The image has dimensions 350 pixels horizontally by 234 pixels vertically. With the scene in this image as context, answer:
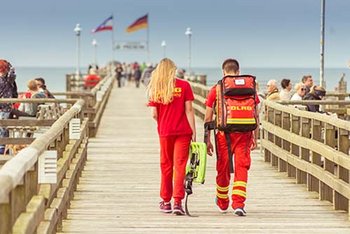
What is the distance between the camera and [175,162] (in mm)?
10328

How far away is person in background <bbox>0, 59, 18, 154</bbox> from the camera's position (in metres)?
14.7

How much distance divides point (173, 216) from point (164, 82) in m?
1.34

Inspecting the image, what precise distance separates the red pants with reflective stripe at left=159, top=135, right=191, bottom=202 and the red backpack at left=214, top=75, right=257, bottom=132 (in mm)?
413

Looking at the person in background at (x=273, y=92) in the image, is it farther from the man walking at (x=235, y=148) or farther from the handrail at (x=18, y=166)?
the handrail at (x=18, y=166)

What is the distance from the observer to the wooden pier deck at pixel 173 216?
9695 millimetres

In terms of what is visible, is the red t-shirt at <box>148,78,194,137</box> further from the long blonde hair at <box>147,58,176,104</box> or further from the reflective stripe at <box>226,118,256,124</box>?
the reflective stripe at <box>226,118,256,124</box>

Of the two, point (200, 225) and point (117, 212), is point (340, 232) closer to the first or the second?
point (200, 225)

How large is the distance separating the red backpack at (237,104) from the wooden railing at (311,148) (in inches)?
34.4

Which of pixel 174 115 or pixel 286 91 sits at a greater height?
pixel 174 115

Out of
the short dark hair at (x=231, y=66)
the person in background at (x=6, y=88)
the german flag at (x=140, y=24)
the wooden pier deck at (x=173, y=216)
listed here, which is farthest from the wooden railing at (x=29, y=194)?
the german flag at (x=140, y=24)

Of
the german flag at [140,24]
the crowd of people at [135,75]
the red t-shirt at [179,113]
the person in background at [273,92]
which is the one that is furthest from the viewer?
the german flag at [140,24]

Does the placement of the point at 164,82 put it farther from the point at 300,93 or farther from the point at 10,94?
the point at 300,93

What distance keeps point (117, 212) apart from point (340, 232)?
2.42 meters

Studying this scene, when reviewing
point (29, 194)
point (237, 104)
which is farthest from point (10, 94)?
point (29, 194)
